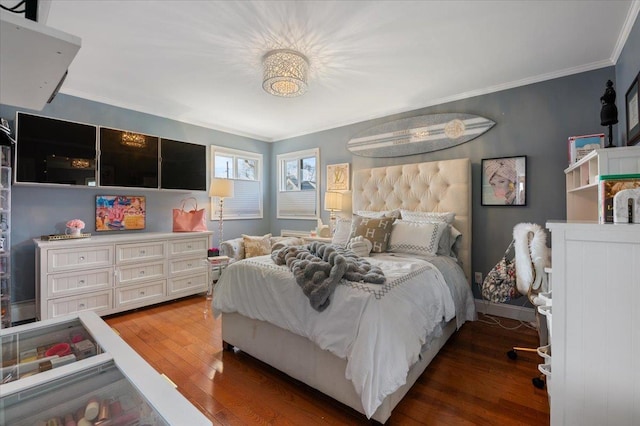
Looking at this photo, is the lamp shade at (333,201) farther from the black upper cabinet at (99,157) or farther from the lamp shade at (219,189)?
the black upper cabinet at (99,157)

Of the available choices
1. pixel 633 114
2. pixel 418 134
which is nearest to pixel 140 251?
pixel 418 134

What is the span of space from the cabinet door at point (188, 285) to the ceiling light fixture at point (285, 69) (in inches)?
102

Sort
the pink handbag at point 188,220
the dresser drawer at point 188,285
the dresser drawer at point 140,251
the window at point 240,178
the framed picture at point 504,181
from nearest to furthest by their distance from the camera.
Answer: the framed picture at point 504,181 → the dresser drawer at point 140,251 → the dresser drawer at point 188,285 → the pink handbag at point 188,220 → the window at point 240,178

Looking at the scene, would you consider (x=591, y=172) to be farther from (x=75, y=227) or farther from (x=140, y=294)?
(x=75, y=227)

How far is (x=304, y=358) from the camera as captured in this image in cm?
183

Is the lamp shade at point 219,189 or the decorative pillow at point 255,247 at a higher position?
the lamp shade at point 219,189

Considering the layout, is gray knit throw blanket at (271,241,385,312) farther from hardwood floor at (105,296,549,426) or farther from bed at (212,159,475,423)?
hardwood floor at (105,296,549,426)

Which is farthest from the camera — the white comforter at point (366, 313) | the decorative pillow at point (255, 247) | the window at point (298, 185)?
the window at point (298, 185)

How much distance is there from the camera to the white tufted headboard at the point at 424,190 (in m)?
3.06

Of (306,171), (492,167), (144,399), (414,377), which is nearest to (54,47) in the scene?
(144,399)

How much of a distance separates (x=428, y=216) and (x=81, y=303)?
369 centimetres

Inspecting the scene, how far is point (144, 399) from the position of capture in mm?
794

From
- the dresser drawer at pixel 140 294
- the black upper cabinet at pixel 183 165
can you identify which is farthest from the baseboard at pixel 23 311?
the black upper cabinet at pixel 183 165

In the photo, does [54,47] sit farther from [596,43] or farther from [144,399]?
[596,43]
